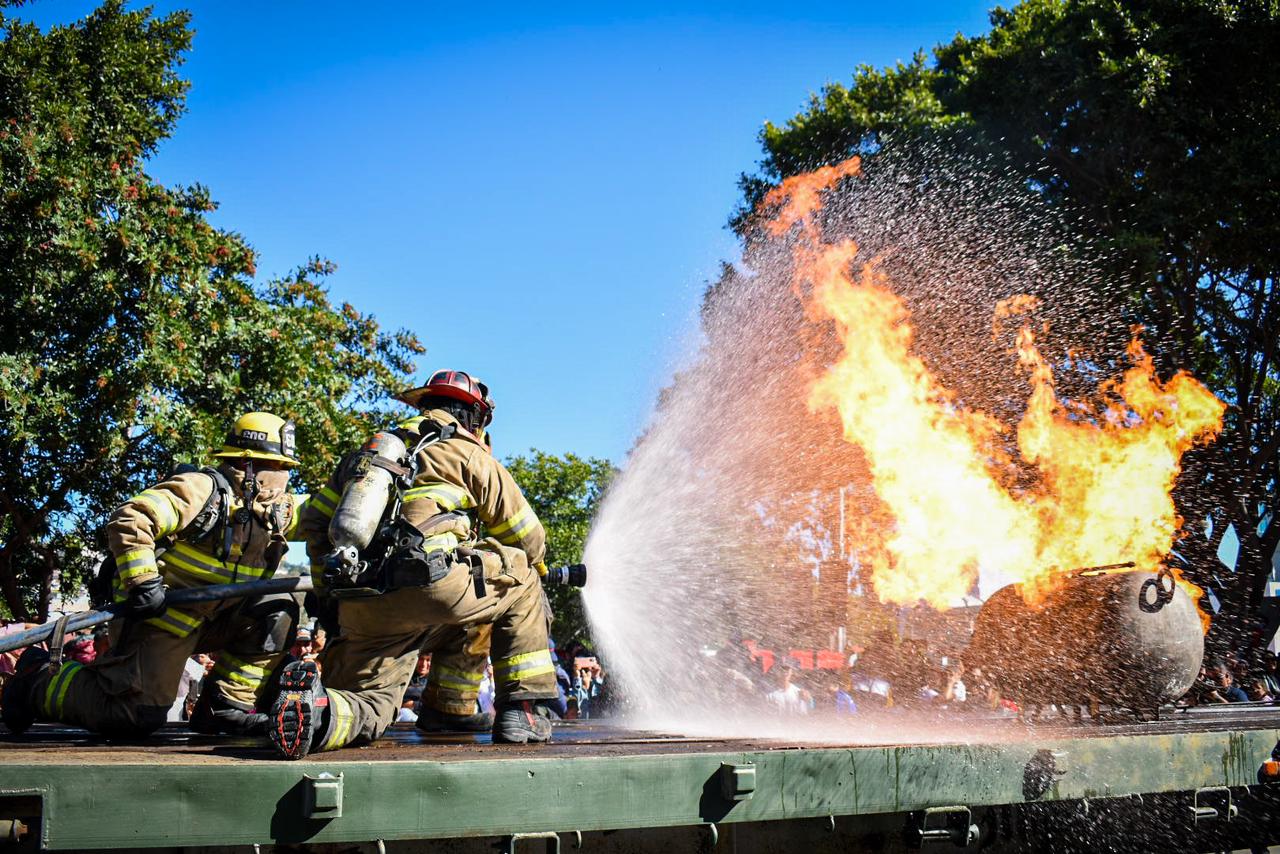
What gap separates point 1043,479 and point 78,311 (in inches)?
401

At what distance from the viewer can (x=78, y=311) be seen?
1154 cm

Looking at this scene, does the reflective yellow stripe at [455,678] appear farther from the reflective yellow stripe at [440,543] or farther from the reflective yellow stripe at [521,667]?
the reflective yellow stripe at [440,543]

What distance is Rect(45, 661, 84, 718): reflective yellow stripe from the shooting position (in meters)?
4.57

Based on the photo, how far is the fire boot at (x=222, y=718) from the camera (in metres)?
5.03

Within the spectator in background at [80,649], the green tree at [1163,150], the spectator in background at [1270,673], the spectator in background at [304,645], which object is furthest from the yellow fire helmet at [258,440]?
the green tree at [1163,150]

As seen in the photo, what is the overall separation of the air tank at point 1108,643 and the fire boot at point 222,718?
4223mm

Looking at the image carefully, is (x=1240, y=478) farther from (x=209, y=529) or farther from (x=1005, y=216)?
(x=209, y=529)

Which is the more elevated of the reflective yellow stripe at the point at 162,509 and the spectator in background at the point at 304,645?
the reflective yellow stripe at the point at 162,509

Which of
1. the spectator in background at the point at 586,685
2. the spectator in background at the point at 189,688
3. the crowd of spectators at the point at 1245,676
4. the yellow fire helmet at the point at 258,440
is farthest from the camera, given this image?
the spectator in background at the point at 586,685

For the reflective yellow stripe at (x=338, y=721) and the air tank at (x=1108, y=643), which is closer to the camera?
the reflective yellow stripe at (x=338, y=721)

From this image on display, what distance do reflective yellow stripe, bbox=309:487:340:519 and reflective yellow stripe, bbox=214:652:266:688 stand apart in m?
1.24

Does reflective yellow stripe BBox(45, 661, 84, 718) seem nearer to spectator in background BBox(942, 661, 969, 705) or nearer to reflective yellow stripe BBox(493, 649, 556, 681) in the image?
reflective yellow stripe BBox(493, 649, 556, 681)

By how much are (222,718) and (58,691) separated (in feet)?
2.55

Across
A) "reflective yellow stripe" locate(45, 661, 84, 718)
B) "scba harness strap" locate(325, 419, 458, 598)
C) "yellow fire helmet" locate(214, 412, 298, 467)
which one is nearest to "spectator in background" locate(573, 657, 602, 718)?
"yellow fire helmet" locate(214, 412, 298, 467)
